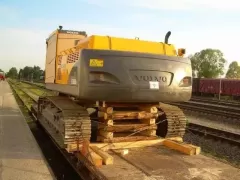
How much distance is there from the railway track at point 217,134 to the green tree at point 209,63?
8966cm

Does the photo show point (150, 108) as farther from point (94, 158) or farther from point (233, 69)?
point (233, 69)

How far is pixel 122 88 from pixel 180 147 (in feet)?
5.29

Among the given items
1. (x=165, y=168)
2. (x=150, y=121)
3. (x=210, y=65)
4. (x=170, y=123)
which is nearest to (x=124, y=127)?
(x=150, y=121)

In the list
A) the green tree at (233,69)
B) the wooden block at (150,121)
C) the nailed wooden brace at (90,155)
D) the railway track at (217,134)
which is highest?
the green tree at (233,69)

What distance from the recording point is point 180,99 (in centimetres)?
575

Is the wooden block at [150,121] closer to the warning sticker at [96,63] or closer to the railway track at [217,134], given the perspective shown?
the warning sticker at [96,63]

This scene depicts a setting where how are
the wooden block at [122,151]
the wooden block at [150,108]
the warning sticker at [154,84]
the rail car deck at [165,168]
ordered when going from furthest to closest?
the wooden block at [150,108], the wooden block at [122,151], the warning sticker at [154,84], the rail car deck at [165,168]

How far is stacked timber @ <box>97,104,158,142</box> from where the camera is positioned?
18.9 feet

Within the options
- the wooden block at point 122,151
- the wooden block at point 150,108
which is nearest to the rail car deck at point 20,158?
the wooden block at point 122,151

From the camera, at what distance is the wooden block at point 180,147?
5629 mm

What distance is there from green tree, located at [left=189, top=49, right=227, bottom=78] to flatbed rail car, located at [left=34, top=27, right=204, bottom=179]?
95138 millimetres

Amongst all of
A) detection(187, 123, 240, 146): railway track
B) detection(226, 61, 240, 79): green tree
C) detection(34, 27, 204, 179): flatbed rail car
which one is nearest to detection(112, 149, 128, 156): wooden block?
detection(34, 27, 204, 179): flatbed rail car

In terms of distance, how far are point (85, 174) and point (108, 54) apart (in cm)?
190

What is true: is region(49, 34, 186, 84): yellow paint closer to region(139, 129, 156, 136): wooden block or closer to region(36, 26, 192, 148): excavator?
region(36, 26, 192, 148): excavator
